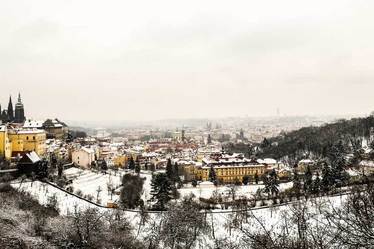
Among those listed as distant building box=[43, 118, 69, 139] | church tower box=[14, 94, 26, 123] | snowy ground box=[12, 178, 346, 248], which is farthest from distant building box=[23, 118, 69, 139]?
snowy ground box=[12, 178, 346, 248]

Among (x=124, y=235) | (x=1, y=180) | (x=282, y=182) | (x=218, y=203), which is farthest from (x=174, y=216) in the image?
(x=282, y=182)

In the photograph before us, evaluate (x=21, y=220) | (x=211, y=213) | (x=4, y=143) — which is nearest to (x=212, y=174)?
(x=211, y=213)

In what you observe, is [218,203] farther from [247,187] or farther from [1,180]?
[1,180]

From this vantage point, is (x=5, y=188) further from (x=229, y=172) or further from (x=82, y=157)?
(x=229, y=172)

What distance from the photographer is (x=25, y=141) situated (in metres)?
37.8

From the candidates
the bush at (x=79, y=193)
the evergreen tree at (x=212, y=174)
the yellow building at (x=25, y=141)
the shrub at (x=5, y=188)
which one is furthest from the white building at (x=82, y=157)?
the shrub at (x=5, y=188)

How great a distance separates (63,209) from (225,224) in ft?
31.3

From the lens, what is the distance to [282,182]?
4303 cm

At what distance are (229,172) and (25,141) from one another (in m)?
22.1

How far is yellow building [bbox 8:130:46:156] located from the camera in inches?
1465

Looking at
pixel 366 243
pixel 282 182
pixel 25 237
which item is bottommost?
pixel 282 182

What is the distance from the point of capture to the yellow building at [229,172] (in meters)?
47.1

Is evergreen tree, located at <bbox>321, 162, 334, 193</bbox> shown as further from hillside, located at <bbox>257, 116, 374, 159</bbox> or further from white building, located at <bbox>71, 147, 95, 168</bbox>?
white building, located at <bbox>71, 147, 95, 168</bbox>

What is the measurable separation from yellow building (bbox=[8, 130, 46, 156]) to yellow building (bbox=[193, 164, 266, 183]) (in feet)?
58.1
